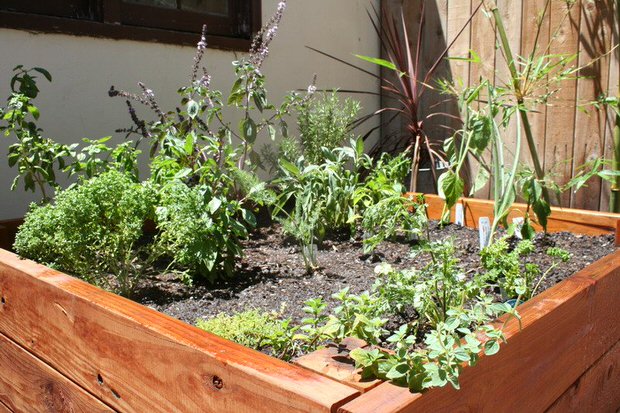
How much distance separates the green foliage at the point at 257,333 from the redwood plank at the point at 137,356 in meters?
0.20

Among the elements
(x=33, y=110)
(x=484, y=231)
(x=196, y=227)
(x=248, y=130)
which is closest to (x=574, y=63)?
(x=484, y=231)

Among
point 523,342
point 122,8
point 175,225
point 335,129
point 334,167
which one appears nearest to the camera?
point 523,342

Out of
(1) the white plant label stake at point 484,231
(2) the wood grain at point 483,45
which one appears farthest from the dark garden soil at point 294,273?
(2) the wood grain at point 483,45

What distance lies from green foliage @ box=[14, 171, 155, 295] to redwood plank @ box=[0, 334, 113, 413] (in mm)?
262

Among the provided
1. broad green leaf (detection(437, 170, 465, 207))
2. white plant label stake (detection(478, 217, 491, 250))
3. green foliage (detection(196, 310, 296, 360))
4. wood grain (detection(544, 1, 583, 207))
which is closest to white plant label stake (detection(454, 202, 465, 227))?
white plant label stake (detection(478, 217, 491, 250))

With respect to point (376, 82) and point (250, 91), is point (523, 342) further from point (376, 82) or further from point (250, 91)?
point (376, 82)

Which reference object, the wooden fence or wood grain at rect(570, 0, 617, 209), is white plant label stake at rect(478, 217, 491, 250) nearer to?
the wooden fence

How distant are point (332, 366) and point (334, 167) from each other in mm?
1623

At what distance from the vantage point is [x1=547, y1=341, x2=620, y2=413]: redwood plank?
1.46m

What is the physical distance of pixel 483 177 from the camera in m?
2.14

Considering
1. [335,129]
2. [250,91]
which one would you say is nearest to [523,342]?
[250,91]

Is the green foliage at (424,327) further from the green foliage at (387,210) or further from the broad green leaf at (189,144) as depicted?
the broad green leaf at (189,144)

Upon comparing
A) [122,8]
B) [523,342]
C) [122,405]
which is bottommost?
[122,405]

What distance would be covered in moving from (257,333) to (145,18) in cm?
208
